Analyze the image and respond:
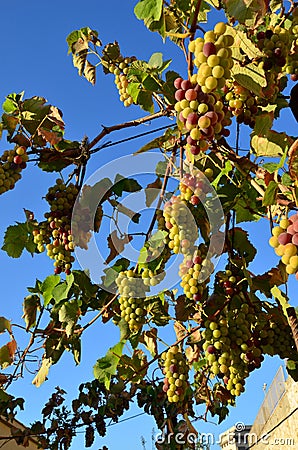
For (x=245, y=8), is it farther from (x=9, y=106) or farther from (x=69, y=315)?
(x=69, y=315)

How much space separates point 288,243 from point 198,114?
0.32 meters

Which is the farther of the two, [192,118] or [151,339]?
[151,339]

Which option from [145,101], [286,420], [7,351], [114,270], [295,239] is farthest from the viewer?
[286,420]

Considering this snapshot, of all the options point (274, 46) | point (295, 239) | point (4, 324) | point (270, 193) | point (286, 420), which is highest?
point (286, 420)

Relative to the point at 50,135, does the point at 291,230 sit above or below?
below

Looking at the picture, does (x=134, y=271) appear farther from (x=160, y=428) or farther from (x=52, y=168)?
(x=160, y=428)

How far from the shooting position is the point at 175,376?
5.79ft

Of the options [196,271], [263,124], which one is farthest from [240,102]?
[196,271]

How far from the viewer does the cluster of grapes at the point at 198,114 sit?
0.97 meters

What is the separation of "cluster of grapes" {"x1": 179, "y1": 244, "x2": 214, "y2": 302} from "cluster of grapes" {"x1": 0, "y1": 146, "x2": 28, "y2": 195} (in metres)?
0.66

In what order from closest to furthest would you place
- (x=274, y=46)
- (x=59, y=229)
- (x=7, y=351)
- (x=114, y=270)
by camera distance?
(x=274, y=46) → (x=59, y=229) → (x=114, y=270) → (x=7, y=351)

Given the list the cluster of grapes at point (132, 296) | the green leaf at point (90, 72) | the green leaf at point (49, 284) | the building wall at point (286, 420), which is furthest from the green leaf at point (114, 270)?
the building wall at point (286, 420)

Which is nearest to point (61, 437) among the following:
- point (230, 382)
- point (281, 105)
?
point (230, 382)

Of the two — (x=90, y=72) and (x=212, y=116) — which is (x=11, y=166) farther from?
(x=212, y=116)
